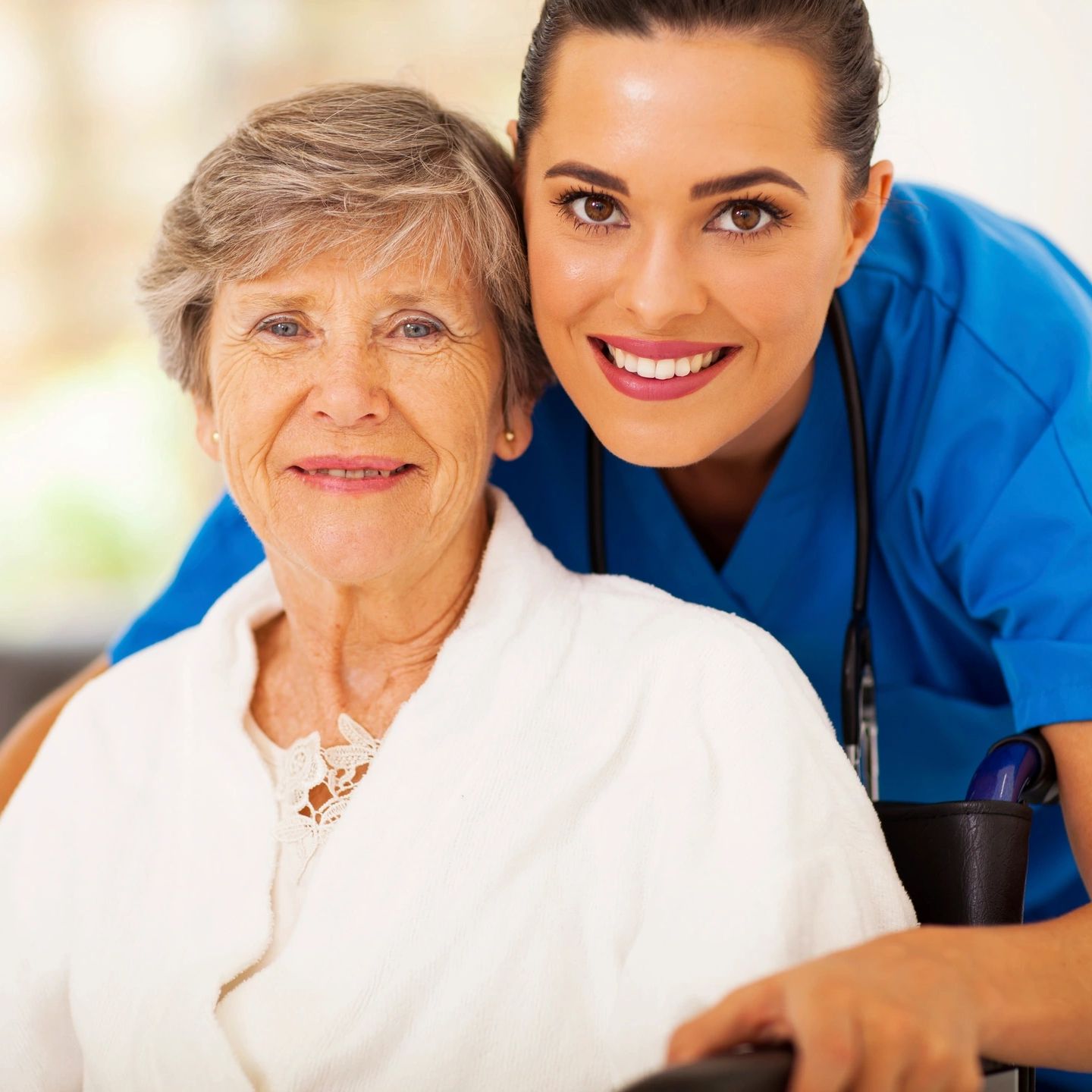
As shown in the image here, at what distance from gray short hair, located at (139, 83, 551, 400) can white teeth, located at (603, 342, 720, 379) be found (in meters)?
0.12

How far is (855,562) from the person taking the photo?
1.68 m

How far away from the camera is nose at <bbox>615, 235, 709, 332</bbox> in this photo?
1.38 metres

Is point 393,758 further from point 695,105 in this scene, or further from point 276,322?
point 695,105

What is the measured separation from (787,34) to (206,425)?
0.77 metres

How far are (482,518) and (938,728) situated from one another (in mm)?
656

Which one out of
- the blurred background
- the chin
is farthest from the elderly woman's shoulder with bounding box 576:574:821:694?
the blurred background

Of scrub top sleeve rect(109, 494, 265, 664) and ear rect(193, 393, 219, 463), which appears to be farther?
scrub top sleeve rect(109, 494, 265, 664)

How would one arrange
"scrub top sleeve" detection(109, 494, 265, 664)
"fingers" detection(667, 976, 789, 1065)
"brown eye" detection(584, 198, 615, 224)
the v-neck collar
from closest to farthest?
"fingers" detection(667, 976, 789, 1065) < "brown eye" detection(584, 198, 615, 224) < the v-neck collar < "scrub top sleeve" detection(109, 494, 265, 664)

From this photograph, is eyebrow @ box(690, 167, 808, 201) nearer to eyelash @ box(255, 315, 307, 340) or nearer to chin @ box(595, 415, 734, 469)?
chin @ box(595, 415, 734, 469)

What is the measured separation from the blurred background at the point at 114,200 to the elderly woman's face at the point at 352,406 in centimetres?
291

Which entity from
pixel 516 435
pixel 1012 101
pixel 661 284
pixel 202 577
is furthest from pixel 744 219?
pixel 1012 101

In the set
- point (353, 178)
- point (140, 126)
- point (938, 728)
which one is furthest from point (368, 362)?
point (140, 126)

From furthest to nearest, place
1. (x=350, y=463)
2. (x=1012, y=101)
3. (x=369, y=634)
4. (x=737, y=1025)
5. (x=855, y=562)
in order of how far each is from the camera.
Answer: (x=1012, y=101) < (x=855, y=562) < (x=369, y=634) < (x=350, y=463) < (x=737, y=1025)

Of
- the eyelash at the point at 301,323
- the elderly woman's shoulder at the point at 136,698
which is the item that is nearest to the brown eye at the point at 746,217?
the eyelash at the point at 301,323
